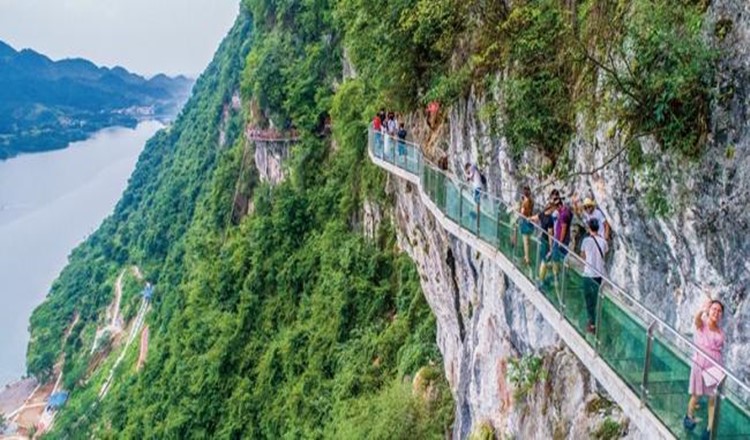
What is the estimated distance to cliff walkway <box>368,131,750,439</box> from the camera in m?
5.38

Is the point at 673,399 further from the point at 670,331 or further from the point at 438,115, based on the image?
the point at 438,115

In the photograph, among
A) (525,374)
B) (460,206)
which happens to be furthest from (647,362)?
(460,206)

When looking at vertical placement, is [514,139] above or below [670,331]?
above

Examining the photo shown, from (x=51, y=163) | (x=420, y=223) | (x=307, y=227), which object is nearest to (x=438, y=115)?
(x=420, y=223)

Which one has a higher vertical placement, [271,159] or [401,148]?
[401,148]

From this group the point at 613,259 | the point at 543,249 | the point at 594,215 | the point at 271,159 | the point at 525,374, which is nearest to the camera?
the point at 594,215

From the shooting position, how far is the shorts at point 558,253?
7827 mm

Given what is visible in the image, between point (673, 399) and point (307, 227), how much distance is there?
2126 centimetres

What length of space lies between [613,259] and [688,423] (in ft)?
9.84

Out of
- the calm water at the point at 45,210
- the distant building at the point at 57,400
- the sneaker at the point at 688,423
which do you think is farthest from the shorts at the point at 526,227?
the calm water at the point at 45,210

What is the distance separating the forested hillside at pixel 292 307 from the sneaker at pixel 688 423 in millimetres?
10419

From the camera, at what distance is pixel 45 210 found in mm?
115500

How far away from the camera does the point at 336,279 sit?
2145 centimetres

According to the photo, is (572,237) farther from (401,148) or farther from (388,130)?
(388,130)
